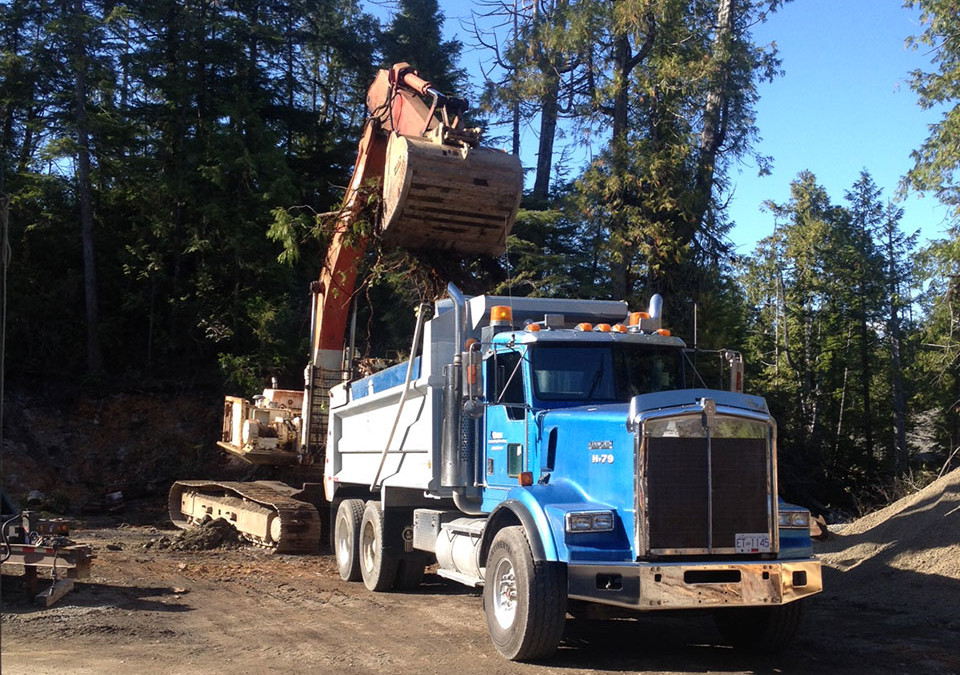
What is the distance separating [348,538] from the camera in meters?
12.1

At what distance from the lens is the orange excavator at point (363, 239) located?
10672 mm

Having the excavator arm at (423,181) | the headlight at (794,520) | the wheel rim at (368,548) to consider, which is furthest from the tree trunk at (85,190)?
the headlight at (794,520)

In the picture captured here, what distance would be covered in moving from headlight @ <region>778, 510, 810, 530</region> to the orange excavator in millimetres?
4889

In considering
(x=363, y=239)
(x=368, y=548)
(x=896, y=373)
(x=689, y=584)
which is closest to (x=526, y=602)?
(x=689, y=584)

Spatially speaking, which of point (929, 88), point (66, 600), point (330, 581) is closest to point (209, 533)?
point (330, 581)

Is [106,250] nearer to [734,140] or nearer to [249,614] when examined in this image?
[734,140]

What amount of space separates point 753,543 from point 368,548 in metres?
5.74

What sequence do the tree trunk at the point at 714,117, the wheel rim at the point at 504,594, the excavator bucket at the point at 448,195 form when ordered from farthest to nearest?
1. the tree trunk at the point at 714,117
2. the excavator bucket at the point at 448,195
3. the wheel rim at the point at 504,594

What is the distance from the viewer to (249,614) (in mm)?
9555

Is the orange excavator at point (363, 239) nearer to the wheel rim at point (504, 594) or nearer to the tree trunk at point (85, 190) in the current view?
the wheel rim at point (504, 594)

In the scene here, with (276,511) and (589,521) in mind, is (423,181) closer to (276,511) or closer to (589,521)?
(589,521)

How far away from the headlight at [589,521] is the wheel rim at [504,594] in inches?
30.0

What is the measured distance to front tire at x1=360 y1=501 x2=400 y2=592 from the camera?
11156 mm

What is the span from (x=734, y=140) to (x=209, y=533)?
1476 cm
